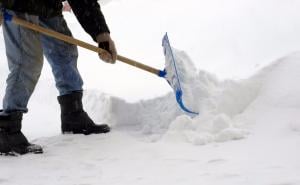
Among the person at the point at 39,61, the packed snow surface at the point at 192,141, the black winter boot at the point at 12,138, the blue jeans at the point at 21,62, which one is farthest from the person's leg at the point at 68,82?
the black winter boot at the point at 12,138

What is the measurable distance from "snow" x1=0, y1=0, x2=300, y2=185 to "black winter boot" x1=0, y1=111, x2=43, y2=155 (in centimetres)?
9

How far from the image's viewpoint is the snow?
2.18 metres

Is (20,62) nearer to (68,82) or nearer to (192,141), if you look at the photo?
(68,82)

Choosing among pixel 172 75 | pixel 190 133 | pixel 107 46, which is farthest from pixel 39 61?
pixel 190 133

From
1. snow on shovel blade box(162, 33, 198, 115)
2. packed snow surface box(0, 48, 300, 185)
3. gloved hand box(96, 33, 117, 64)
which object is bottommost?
packed snow surface box(0, 48, 300, 185)

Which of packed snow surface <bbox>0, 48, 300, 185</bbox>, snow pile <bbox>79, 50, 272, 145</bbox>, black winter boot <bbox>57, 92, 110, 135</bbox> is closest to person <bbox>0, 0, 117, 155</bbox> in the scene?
black winter boot <bbox>57, 92, 110, 135</bbox>

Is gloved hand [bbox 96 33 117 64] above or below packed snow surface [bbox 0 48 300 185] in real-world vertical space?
above

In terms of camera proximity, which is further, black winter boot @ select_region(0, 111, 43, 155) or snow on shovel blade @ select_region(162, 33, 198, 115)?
snow on shovel blade @ select_region(162, 33, 198, 115)

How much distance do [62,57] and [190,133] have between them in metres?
0.99

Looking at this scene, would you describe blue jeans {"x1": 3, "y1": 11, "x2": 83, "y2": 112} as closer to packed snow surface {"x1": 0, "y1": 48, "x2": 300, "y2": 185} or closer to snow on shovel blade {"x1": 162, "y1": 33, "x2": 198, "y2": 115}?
packed snow surface {"x1": 0, "y1": 48, "x2": 300, "y2": 185}

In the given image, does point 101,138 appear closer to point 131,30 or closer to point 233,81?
point 233,81

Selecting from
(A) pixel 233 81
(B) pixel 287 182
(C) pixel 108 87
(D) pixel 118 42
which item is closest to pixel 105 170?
(B) pixel 287 182

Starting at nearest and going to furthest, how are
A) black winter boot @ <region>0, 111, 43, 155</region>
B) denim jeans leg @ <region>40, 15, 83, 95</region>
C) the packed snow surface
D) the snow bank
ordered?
the packed snow surface → black winter boot @ <region>0, 111, 43, 155</region> → the snow bank → denim jeans leg @ <region>40, 15, 83, 95</region>

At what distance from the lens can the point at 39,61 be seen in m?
2.87
